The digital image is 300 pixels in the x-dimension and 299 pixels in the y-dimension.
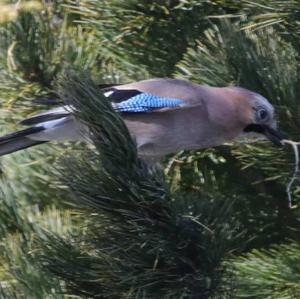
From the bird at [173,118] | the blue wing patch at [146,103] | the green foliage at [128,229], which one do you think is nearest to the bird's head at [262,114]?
the bird at [173,118]

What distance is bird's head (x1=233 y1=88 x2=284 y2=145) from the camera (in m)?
1.82

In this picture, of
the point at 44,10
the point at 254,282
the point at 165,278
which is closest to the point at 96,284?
the point at 165,278

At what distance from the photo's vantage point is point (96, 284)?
1487 millimetres

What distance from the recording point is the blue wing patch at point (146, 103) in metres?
2.06

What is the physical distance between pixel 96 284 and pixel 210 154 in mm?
622

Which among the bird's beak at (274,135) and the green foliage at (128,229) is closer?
the green foliage at (128,229)

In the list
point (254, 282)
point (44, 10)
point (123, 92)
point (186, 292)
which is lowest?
point (254, 282)

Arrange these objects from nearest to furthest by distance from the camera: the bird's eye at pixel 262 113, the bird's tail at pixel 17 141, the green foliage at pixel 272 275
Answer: the green foliage at pixel 272 275 → the bird's eye at pixel 262 113 → the bird's tail at pixel 17 141

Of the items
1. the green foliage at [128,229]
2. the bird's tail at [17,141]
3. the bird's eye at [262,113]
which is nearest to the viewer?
the green foliage at [128,229]

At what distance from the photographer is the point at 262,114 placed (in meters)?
1.89

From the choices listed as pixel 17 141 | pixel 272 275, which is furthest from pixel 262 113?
pixel 17 141

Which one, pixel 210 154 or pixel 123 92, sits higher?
pixel 123 92

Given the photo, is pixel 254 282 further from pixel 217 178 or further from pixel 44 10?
pixel 44 10

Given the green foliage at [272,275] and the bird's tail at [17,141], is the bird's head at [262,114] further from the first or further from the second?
the bird's tail at [17,141]
